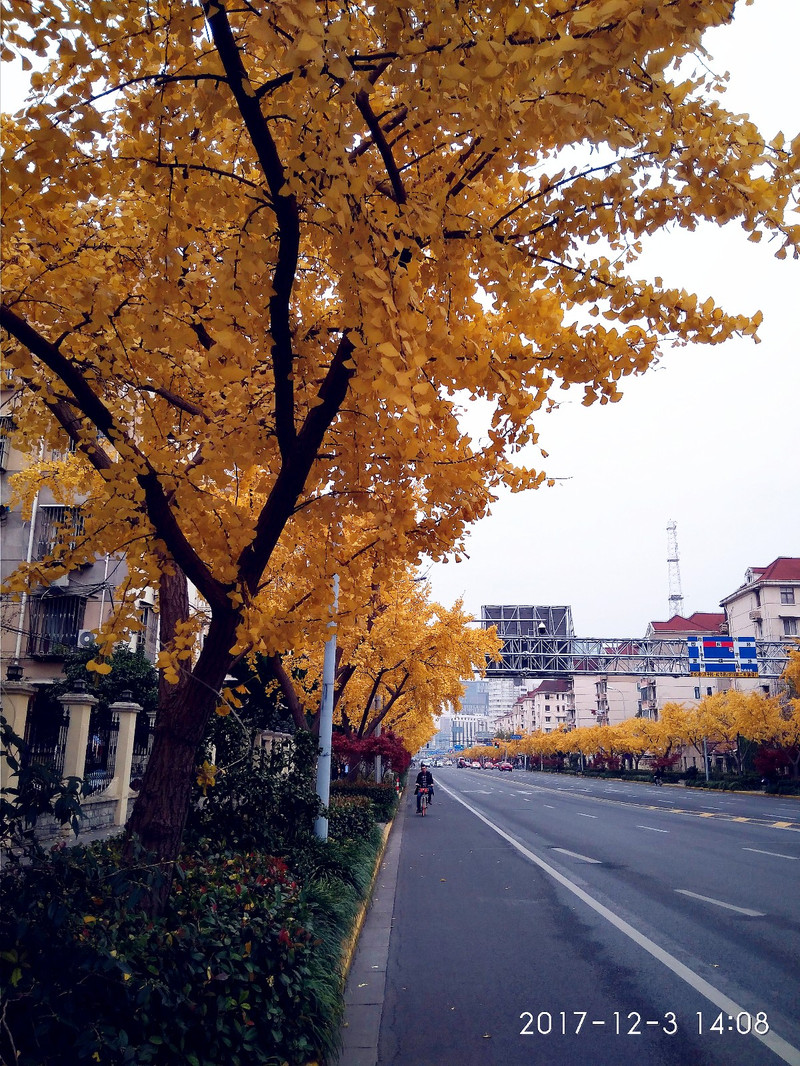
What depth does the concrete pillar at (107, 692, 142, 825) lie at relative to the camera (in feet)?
26.4

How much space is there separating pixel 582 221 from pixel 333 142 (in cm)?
141

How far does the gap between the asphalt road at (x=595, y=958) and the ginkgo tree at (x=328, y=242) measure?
270 cm

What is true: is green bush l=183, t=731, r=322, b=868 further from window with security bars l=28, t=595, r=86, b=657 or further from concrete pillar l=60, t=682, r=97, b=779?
window with security bars l=28, t=595, r=86, b=657

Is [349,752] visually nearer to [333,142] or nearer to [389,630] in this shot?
[389,630]

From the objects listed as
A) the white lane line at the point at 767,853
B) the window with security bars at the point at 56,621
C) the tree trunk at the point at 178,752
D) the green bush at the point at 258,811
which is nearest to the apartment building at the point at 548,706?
the window with security bars at the point at 56,621

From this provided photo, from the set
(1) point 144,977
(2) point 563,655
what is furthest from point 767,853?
(2) point 563,655

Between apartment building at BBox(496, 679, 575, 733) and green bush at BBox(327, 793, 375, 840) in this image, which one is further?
apartment building at BBox(496, 679, 575, 733)

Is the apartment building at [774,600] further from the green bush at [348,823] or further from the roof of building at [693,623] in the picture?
the green bush at [348,823]

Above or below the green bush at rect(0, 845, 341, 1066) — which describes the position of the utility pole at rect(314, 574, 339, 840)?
above

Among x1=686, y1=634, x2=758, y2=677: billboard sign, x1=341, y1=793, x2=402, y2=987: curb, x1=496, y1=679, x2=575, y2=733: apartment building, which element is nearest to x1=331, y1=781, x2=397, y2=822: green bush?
x1=341, y1=793, x2=402, y2=987: curb

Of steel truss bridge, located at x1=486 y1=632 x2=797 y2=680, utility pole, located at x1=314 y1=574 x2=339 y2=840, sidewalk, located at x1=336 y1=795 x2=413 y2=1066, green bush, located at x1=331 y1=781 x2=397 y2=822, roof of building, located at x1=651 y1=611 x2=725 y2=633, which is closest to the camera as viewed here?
sidewalk, located at x1=336 y1=795 x2=413 y2=1066

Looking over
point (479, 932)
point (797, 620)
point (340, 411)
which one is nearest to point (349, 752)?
point (479, 932)

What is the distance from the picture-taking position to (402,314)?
314 centimetres

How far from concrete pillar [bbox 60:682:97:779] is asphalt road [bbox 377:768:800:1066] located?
3.39 metres
